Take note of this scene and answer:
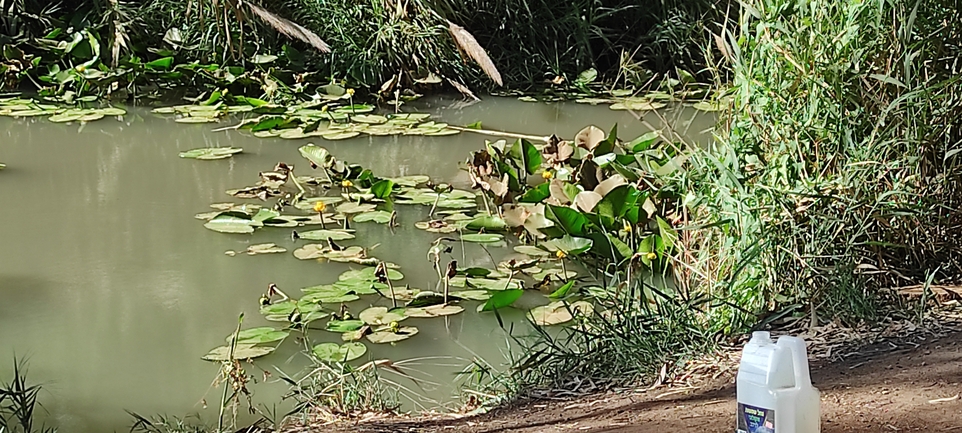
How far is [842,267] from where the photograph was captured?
7.90ft

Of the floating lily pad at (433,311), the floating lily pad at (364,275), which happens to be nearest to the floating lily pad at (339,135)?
the floating lily pad at (364,275)

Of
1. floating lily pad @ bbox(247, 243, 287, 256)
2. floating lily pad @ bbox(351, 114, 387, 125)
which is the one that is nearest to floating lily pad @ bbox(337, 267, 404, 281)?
floating lily pad @ bbox(247, 243, 287, 256)

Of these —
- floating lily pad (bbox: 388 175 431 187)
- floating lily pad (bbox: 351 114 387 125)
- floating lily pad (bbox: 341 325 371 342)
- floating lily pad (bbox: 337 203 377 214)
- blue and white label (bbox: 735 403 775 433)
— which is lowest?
floating lily pad (bbox: 341 325 371 342)

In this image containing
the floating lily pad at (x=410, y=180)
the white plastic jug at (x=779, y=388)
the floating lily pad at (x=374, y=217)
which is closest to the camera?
the white plastic jug at (x=779, y=388)

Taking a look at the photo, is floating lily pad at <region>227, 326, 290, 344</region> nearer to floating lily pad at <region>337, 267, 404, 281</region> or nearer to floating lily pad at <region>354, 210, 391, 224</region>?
floating lily pad at <region>337, 267, 404, 281</region>

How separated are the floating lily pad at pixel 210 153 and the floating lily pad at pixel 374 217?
1265 millimetres

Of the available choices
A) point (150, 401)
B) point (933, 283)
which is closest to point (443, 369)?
point (150, 401)

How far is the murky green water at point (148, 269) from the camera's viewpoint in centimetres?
254

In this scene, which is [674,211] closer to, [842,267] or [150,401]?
[842,267]

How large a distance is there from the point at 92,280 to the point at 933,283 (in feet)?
7.51

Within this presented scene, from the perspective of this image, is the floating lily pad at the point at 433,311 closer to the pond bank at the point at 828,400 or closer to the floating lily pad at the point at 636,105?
the pond bank at the point at 828,400

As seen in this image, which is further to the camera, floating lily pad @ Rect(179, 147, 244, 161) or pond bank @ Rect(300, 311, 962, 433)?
floating lily pad @ Rect(179, 147, 244, 161)

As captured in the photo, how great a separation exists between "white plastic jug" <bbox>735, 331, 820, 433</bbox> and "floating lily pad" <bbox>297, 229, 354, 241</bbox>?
2199 millimetres

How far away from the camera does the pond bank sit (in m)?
1.75
